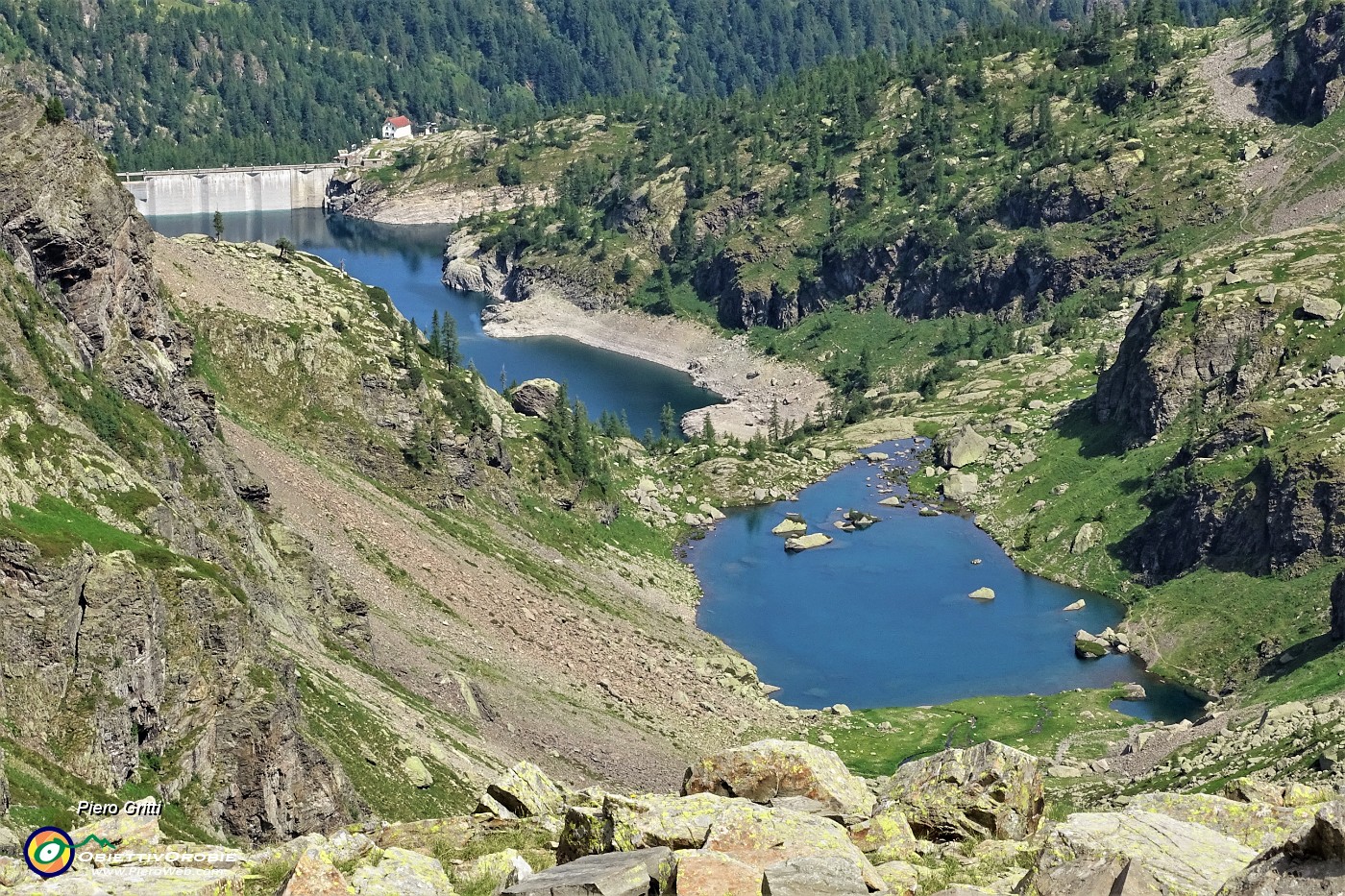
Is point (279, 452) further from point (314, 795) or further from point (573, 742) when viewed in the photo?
point (314, 795)

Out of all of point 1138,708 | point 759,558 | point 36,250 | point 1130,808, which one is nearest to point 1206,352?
point 759,558

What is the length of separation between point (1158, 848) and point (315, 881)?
50.5ft

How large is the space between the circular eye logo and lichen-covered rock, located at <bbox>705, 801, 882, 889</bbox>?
39.3ft

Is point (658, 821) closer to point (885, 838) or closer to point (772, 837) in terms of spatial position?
point (772, 837)

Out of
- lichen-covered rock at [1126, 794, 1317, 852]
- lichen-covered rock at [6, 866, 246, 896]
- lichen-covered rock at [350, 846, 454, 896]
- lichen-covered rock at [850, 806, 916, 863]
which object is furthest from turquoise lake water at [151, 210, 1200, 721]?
lichen-covered rock at [6, 866, 246, 896]

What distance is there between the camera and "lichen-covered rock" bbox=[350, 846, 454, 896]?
32.8 metres

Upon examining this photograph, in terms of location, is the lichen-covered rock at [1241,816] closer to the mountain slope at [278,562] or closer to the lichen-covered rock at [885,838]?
the lichen-covered rock at [885,838]

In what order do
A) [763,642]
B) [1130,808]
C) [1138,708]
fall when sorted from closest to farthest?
[1130,808]
[1138,708]
[763,642]

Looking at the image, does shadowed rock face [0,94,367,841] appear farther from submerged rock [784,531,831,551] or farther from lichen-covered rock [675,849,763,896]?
submerged rock [784,531,831,551]

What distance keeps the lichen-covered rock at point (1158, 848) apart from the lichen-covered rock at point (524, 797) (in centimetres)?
1265

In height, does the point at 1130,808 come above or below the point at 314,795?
above

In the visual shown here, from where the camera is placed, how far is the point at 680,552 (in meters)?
185

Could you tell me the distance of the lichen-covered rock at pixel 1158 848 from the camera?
3200 cm

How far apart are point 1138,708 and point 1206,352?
6321 centimetres
